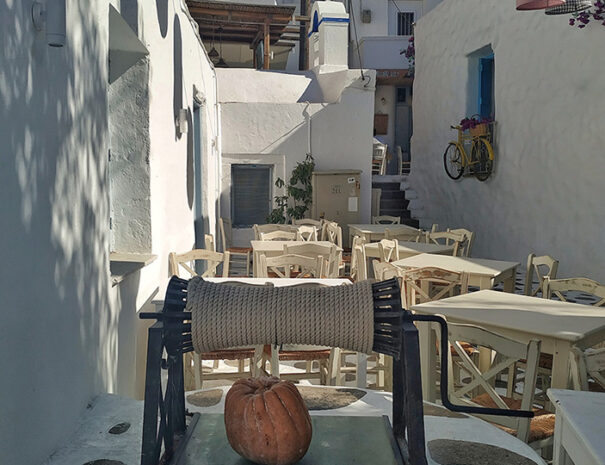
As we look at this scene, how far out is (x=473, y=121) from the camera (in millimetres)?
9156

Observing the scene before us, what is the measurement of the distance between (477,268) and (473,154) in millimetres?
5022

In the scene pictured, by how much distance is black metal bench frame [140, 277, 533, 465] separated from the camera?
1.28 meters

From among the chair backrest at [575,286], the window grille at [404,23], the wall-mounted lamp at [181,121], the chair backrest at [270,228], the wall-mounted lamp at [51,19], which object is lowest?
the chair backrest at [575,286]

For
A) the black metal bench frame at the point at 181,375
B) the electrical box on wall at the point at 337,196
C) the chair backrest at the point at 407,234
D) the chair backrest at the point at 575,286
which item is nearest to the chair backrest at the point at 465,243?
the chair backrest at the point at 407,234

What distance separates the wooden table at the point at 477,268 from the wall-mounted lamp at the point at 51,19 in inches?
123

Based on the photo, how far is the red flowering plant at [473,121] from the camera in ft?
29.2

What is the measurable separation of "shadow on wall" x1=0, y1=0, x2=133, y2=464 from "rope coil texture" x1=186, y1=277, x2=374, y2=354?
622 mm

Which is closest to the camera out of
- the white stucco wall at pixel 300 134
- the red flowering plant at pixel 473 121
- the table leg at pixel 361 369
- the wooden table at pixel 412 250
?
the table leg at pixel 361 369

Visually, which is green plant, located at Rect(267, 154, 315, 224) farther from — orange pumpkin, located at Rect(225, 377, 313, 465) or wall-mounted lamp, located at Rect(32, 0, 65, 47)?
orange pumpkin, located at Rect(225, 377, 313, 465)

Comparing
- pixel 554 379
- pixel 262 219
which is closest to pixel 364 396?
pixel 554 379

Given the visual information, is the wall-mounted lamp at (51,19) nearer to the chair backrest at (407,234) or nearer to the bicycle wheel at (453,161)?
the chair backrest at (407,234)

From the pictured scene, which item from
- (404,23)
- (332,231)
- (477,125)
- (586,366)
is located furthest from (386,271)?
(404,23)

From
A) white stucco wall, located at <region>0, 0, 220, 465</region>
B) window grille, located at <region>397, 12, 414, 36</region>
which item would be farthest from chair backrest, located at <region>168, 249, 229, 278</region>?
window grille, located at <region>397, 12, 414, 36</region>

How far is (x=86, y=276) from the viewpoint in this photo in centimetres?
241
